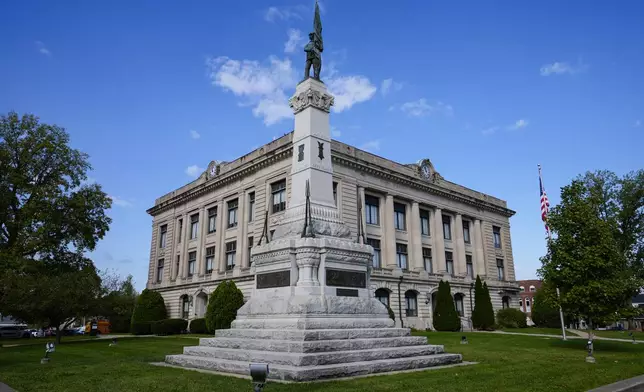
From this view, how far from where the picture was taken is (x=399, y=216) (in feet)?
149

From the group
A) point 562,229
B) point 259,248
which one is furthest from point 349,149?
point 259,248

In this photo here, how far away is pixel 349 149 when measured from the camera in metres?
40.2

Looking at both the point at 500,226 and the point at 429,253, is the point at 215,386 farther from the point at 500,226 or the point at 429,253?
the point at 500,226

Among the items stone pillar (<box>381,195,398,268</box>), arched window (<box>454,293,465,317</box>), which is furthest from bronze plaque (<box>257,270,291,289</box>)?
arched window (<box>454,293,465,317</box>)

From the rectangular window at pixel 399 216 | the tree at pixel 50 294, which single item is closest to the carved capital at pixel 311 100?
the tree at pixel 50 294

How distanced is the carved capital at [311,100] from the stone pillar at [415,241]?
29.8 m

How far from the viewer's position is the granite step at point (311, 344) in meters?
11.3

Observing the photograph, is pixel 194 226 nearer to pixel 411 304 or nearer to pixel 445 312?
pixel 411 304

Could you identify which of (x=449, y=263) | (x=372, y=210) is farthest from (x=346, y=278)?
(x=449, y=263)

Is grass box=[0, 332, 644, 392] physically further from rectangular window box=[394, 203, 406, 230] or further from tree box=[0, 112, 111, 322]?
rectangular window box=[394, 203, 406, 230]

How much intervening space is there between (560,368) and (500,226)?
46.1 meters

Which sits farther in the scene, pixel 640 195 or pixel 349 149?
pixel 640 195

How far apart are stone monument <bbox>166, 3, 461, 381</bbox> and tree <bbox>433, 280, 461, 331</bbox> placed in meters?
28.2

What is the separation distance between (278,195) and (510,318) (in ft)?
87.7
